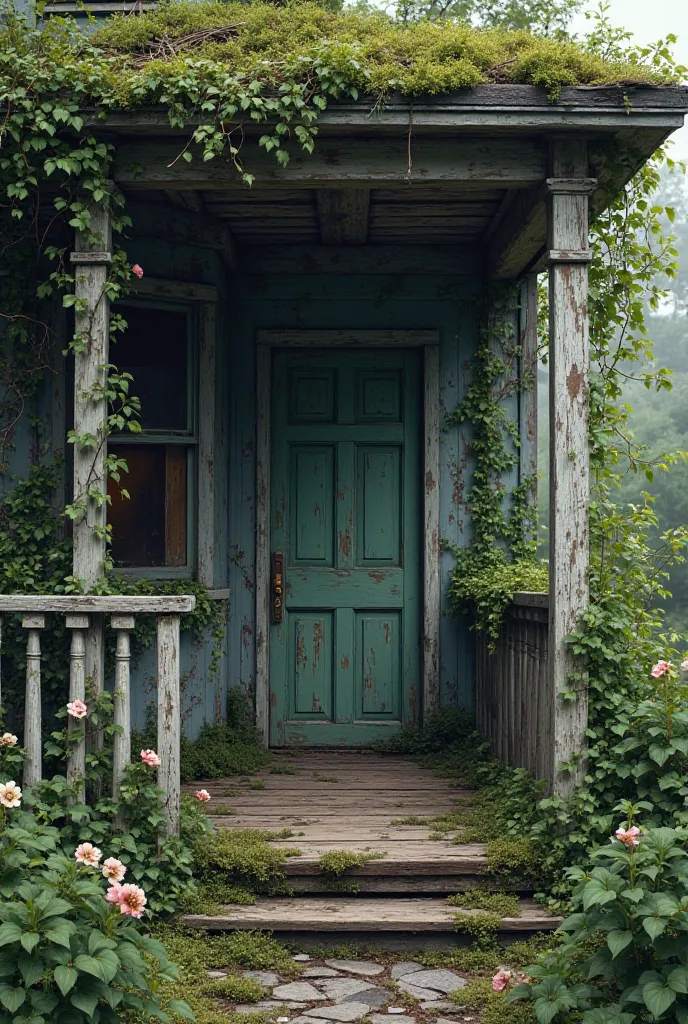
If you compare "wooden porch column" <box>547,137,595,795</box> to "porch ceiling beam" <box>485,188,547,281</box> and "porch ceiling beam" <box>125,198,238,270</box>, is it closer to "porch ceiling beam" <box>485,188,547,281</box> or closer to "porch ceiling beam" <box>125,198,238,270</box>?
"porch ceiling beam" <box>485,188,547,281</box>

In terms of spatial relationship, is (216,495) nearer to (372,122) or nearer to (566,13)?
(372,122)

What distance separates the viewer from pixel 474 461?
22.0 ft

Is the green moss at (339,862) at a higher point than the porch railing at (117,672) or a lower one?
lower

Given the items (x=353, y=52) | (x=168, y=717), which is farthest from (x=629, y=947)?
(x=353, y=52)

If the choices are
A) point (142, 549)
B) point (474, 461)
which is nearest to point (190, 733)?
point (142, 549)

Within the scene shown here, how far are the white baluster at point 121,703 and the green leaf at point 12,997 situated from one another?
126 cm

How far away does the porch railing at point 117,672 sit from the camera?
430 centimetres

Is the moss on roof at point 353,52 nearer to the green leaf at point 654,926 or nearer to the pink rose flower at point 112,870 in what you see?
the pink rose flower at point 112,870

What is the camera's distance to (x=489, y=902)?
4.25m

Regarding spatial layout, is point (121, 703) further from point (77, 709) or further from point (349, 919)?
point (349, 919)

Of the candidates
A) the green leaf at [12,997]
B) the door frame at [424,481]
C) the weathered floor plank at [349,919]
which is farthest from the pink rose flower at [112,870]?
the door frame at [424,481]

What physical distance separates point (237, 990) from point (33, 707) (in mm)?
1423

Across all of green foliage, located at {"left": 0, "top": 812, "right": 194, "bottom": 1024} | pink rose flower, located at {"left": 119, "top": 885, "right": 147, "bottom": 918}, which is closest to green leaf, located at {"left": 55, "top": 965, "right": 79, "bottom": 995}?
green foliage, located at {"left": 0, "top": 812, "right": 194, "bottom": 1024}

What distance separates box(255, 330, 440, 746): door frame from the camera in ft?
21.5
